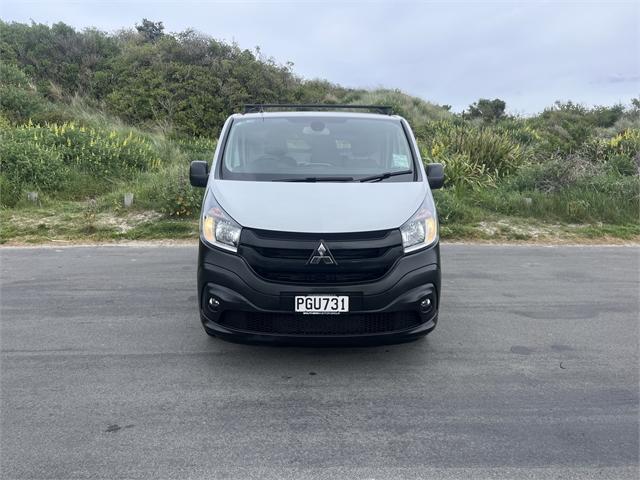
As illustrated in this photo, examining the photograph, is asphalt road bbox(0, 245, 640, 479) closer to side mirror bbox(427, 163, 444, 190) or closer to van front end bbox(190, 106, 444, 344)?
A: van front end bbox(190, 106, 444, 344)

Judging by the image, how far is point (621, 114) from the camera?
28.1 m

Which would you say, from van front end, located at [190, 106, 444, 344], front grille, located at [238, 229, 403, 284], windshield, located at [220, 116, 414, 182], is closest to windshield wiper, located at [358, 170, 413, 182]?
windshield, located at [220, 116, 414, 182]

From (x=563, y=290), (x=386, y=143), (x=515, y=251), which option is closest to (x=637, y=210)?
(x=515, y=251)

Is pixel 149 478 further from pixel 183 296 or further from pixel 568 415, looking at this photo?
pixel 183 296

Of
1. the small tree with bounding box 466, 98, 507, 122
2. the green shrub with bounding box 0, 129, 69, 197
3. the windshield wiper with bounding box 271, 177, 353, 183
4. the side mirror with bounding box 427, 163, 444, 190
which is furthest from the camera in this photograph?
the small tree with bounding box 466, 98, 507, 122

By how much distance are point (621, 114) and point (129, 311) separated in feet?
96.5

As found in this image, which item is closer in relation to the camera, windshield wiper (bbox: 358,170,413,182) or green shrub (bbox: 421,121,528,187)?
windshield wiper (bbox: 358,170,413,182)

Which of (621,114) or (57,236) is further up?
(621,114)

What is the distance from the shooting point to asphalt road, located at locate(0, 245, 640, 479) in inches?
114

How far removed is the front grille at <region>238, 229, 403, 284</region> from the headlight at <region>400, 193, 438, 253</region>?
191mm

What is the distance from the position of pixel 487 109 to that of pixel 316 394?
26.6 m

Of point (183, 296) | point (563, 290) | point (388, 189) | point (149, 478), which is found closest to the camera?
point (149, 478)

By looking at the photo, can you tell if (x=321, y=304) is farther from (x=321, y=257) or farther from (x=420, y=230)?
(x=420, y=230)

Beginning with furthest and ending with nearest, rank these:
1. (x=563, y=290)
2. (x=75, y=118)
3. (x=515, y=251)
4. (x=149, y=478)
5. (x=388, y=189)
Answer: (x=75, y=118), (x=515, y=251), (x=563, y=290), (x=388, y=189), (x=149, y=478)
